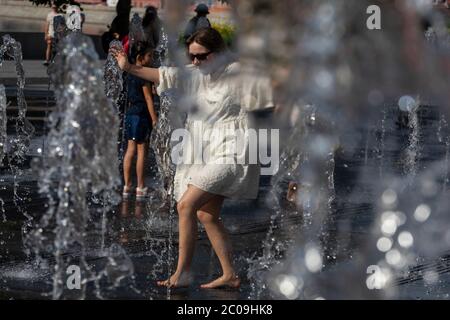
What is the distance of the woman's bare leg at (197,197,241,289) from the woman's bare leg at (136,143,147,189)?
346cm

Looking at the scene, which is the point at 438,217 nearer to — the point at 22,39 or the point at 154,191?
the point at 154,191

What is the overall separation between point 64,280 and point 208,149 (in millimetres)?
1232

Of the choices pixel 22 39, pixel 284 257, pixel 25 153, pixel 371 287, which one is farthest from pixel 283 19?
pixel 22 39

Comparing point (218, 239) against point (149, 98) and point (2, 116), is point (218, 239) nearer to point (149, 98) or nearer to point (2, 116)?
point (149, 98)

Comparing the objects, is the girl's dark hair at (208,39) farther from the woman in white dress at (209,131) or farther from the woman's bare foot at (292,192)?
the woman's bare foot at (292,192)

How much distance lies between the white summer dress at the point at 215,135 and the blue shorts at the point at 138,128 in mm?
3584

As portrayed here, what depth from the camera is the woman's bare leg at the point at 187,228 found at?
7.35 meters

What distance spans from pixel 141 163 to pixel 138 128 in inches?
11.8

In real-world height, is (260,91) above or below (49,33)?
below

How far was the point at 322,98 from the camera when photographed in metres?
4.53

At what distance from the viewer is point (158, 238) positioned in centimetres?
920

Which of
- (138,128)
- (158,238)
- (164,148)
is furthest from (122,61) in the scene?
(164,148)

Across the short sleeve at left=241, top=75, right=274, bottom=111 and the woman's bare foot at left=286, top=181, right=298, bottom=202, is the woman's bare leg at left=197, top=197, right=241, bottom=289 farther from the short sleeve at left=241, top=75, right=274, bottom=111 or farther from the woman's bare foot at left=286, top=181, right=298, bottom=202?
the woman's bare foot at left=286, top=181, right=298, bottom=202

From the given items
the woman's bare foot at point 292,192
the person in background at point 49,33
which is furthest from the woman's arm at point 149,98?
the person in background at point 49,33
